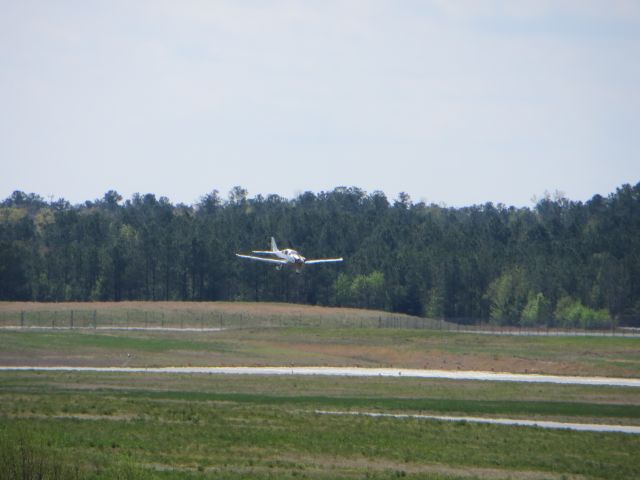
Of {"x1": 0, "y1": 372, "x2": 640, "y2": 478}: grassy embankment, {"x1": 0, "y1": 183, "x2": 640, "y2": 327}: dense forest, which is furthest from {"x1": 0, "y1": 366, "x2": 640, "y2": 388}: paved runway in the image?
{"x1": 0, "y1": 183, "x2": 640, "y2": 327}: dense forest

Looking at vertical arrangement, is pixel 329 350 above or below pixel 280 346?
below

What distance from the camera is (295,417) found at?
43.0 meters

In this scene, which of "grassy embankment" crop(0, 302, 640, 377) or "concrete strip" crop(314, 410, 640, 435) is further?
"grassy embankment" crop(0, 302, 640, 377)

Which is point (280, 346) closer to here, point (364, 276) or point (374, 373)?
point (374, 373)

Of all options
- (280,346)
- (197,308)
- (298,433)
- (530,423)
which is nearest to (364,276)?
(197,308)

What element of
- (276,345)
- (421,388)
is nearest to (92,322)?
(276,345)

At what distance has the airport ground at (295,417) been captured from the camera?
3253cm

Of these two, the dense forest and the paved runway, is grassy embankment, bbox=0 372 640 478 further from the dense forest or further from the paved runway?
the dense forest

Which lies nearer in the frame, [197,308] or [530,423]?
[530,423]

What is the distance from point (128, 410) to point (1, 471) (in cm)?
2131

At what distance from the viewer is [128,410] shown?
4316cm

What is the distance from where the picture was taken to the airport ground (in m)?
32.5

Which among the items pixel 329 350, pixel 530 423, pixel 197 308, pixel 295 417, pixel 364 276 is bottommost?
pixel 530 423

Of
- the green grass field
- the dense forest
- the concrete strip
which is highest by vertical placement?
the dense forest
